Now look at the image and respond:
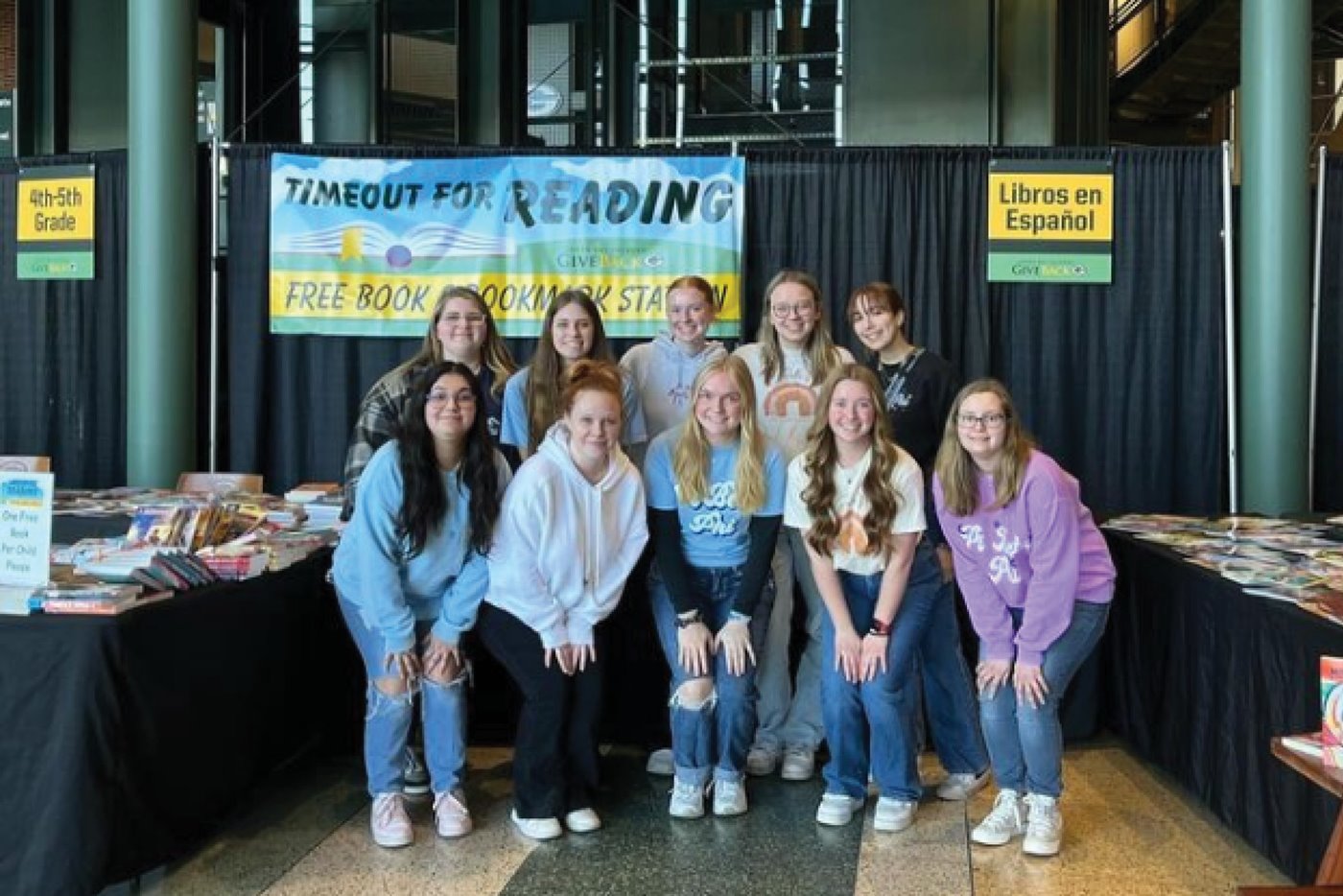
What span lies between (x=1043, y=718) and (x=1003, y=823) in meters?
0.33

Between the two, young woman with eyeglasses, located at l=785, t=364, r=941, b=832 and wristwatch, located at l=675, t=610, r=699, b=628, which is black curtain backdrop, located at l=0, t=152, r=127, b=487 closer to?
wristwatch, located at l=675, t=610, r=699, b=628

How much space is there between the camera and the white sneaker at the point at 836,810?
327 centimetres

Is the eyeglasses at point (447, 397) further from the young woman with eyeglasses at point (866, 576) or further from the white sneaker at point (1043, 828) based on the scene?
the white sneaker at point (1043, 828)

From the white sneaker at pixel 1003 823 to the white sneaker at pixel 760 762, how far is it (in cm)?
68

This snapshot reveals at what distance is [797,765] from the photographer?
3.62 meters

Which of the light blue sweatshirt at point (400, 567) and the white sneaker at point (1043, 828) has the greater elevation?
the light blue sweatshirt at point (400, 567)

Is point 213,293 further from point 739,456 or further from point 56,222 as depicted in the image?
point 739,456

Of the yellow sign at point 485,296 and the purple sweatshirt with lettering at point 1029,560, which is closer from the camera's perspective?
the purple sweatshirt with lettering at point 1029,560

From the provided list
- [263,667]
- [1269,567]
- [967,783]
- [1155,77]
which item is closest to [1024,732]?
[967,783]

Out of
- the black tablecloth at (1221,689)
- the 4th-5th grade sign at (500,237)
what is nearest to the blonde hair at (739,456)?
the black tablecloth at (1221,689)

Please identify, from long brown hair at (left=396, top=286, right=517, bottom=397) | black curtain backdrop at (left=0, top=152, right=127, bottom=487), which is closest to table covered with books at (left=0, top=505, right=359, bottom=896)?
long brown hair at (left=396, top=286, right=517, bottom=397)

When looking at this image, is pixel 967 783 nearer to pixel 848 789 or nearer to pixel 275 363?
pixel 848 789

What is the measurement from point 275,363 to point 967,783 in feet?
11.4

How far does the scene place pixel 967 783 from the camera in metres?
3.50
